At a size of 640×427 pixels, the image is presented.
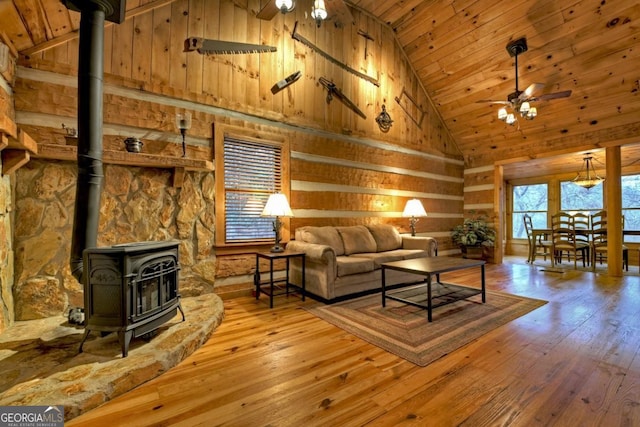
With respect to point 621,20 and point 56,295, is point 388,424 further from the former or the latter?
point 621,20

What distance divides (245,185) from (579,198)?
799 centimetres

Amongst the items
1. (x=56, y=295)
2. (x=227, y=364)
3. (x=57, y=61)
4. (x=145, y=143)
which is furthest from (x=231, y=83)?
(x=227, y=364)

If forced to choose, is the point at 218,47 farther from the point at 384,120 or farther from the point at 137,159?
the point at 384,120

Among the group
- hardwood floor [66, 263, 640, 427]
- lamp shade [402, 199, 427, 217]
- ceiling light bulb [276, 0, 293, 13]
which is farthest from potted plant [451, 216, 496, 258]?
ceiling light bulb [276, 0, 293, 13]

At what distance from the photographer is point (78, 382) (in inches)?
61.9

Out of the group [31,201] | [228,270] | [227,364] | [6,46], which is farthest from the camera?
[228,270]

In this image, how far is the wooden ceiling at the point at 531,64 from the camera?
3984 millimetres

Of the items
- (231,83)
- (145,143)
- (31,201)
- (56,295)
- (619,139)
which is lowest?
(56,295)

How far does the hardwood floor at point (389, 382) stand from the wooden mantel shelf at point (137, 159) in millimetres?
1674

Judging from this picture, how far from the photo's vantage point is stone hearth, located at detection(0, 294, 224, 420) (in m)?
1.48

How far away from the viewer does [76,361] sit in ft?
5.86

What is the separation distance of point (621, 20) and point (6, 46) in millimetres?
6742

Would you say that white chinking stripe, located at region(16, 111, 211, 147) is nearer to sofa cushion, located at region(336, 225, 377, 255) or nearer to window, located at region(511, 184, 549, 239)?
sofa cushion, located at region(336, 225, 377, 255)

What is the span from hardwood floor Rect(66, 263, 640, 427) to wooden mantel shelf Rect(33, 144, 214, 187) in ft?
5.49
